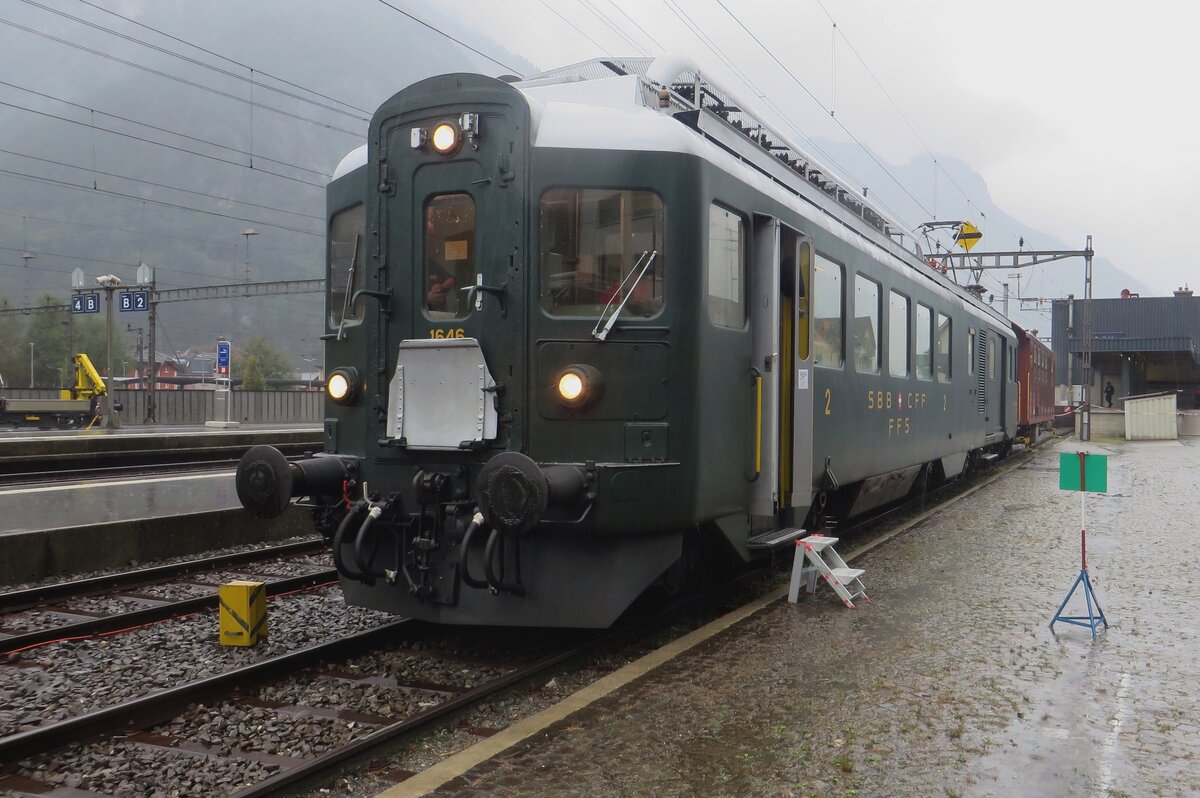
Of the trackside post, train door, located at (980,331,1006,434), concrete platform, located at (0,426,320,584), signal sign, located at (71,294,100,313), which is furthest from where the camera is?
signal sign, located at (71,294,100,313)

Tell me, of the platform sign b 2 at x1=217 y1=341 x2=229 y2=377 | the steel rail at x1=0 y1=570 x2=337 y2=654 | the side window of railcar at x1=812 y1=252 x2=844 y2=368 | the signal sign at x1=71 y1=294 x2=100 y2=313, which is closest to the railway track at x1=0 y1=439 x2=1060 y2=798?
the steel rail at x1=0 y1=570 x2=337 y2=654

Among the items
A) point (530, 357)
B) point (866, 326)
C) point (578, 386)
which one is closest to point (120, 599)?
point (530, 357)

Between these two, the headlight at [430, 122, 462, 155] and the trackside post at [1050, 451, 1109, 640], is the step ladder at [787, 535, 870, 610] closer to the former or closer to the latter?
the trackside post at [1050, 451, 1109, 640]

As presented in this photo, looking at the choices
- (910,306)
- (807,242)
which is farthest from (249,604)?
(910,306)

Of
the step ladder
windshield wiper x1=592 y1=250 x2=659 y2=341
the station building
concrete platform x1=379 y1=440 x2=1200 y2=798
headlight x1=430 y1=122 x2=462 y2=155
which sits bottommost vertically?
concrete platform x1=379 y1=440 x2=1200 y2=798

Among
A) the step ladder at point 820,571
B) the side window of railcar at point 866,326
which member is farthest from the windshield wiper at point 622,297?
the side window of railcar at point 866,326

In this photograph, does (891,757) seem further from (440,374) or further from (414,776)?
(440,374)

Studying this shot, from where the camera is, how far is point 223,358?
31.4 m

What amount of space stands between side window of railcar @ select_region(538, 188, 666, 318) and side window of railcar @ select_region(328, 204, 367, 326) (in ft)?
4.45

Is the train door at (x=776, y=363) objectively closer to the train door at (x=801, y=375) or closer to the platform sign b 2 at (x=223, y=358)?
the train door at (x=801, y=375)

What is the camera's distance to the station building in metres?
55.8

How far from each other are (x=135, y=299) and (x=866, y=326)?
3078cm

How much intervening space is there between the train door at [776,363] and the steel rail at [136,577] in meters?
5.01

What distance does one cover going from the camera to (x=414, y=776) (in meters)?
4.34
